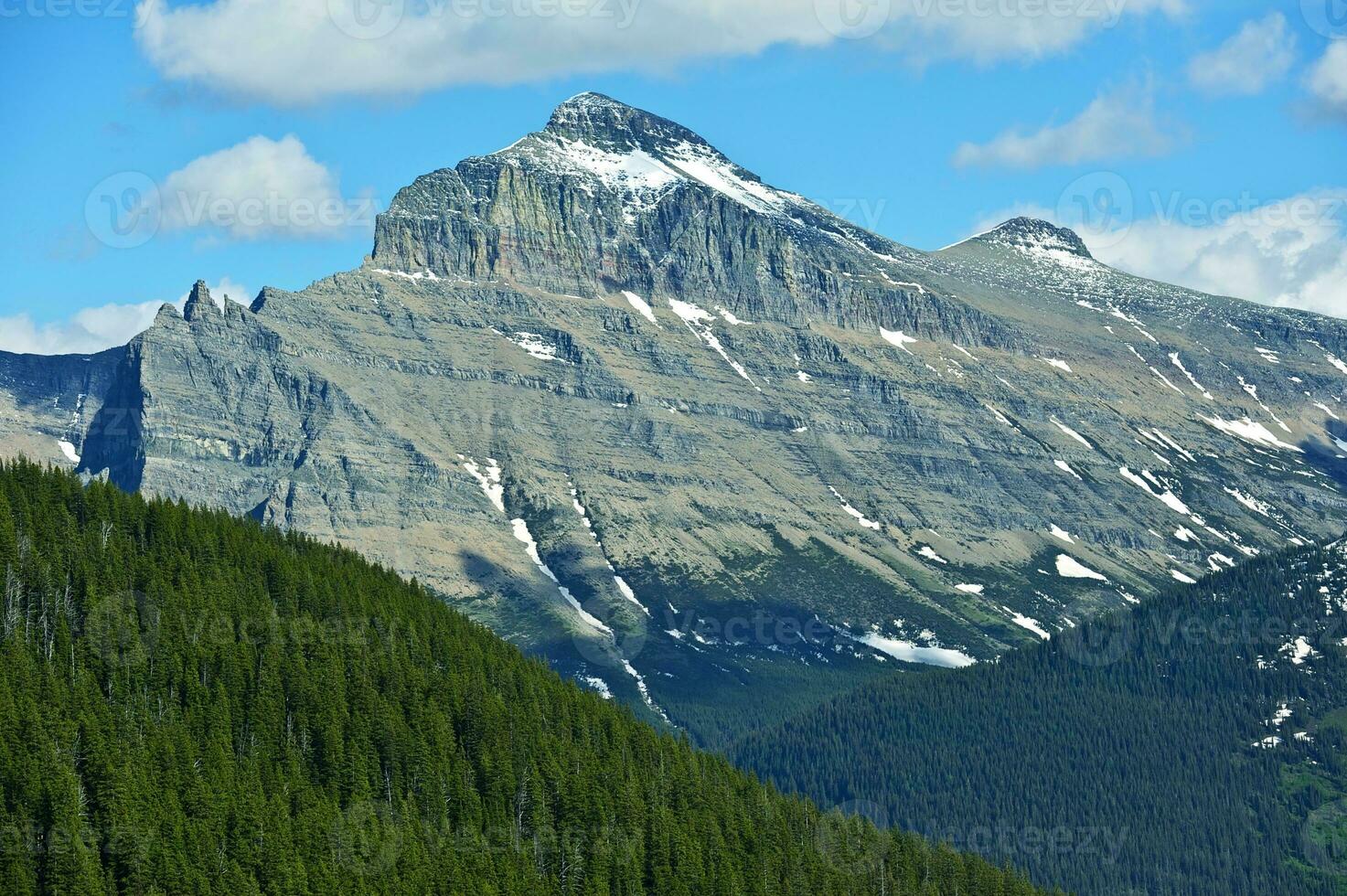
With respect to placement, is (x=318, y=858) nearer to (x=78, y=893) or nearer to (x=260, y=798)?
(x=260, y=798)

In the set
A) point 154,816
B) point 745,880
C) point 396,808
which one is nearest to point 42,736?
point 154,816

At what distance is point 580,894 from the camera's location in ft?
600

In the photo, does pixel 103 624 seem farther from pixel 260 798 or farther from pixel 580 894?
pixel 580 894

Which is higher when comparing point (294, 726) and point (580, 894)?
point (294, 726)

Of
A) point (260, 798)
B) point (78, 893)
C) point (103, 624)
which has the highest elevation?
point (103, 624)

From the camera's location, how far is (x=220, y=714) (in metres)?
182

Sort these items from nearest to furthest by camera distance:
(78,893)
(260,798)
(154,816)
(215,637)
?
(78,893)
(154,816)
(260,798)
(215,637)

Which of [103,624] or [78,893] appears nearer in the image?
[78,893]

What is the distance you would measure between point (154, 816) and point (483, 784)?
4575cm

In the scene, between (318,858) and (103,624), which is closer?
(318,858)

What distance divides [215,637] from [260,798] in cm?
3181

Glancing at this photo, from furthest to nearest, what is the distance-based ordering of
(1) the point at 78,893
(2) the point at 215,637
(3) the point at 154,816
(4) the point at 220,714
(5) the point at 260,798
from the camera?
(2) the point at 215,637, (4) the point at 220,714, (5) the point at 260,798, (3) the point at 154,816, (1) the point at 78,893

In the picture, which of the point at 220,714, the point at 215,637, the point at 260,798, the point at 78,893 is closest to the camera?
the point at 78,893

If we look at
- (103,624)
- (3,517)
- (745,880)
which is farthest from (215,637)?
(745,880)
